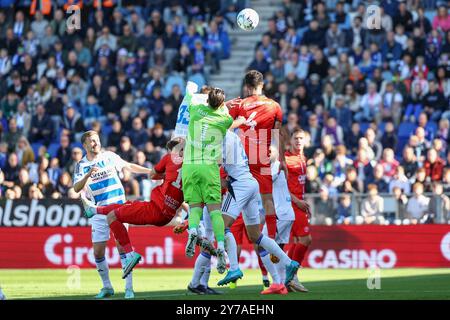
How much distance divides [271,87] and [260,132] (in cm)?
1272

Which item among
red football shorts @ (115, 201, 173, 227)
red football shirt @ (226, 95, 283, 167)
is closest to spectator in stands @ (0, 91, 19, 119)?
red football shirt @ (226, 95, 283, 167)

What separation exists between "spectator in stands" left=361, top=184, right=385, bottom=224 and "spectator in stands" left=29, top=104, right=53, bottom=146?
981 centimetres

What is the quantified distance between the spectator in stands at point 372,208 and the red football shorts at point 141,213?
31.9ft

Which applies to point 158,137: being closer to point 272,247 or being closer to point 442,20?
point 442,20

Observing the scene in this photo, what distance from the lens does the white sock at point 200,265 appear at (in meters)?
17.8

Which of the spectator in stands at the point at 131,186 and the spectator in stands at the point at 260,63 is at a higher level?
the spectator in stands at the point at 260,63

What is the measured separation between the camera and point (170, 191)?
17438 mm

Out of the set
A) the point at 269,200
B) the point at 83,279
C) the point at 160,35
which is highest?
the point at 160,35

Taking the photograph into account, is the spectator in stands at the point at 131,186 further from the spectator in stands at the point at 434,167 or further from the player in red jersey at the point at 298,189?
the player in red jersey at the point at 298,189

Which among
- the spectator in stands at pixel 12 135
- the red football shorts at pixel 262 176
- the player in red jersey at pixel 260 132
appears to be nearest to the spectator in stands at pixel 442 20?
the spectator in stands at pixel 12 135

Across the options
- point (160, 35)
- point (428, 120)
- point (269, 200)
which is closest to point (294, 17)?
point (160, 35)

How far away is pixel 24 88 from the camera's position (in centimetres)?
3466
